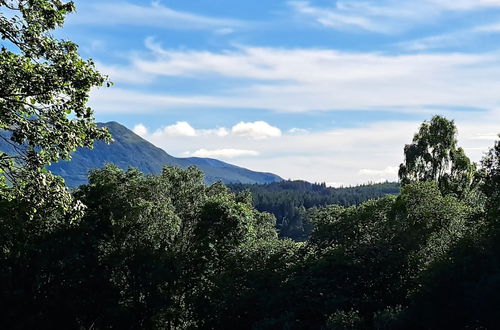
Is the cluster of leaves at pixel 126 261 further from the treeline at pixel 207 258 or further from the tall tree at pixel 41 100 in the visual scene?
the tall tree at pixel 41 100

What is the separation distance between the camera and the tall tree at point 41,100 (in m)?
12.2

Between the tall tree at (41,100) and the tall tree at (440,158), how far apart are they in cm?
4189

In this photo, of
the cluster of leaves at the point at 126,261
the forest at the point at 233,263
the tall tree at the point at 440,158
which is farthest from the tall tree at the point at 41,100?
the tall tree at the point at 440,158

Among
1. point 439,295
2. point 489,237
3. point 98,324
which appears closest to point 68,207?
point 439,295

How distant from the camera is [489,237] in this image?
2275 centimetres

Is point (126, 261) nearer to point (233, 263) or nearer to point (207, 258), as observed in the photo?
point (207, 258)

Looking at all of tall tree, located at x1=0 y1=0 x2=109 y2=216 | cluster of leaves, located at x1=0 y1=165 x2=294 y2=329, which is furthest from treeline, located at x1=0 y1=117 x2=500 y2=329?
tall tree, located at x1=0 y1=0 x2=109 y2=216

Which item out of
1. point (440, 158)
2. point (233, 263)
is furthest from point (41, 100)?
point (440, 158)

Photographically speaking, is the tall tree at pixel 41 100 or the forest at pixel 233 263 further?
the forest at pixel 233 263

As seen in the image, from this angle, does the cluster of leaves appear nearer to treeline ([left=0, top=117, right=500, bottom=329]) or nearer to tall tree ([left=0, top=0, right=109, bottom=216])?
treeline ([left=0, top=117, right=500, bottom=329])

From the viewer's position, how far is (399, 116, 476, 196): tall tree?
47.4 metres

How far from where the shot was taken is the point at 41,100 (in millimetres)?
12938

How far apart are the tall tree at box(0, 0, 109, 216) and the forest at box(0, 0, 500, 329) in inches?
558

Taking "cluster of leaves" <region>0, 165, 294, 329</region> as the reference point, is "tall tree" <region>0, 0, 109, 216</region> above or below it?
above
